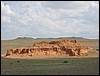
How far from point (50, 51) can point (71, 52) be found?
268 inches

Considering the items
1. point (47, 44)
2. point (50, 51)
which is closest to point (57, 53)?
point (50, 51)

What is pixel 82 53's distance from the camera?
97188 mm

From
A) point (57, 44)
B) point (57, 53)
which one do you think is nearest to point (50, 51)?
point (57, 53)

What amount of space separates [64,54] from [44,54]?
241 inches

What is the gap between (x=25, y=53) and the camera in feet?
326

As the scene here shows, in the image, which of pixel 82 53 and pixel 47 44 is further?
pixel 47 44

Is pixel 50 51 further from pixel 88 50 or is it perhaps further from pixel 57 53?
pixel 88 50

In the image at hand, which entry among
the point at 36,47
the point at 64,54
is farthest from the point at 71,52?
the point at 36,47

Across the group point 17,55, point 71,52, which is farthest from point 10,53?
point 71,52

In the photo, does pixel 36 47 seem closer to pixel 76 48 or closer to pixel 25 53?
pixel 25 53

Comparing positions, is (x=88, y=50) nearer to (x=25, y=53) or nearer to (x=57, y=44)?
(x=57, y=44)

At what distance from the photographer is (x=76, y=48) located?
10012cm

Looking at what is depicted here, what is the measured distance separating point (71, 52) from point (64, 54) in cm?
283

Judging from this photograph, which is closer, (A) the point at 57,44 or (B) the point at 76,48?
(B) the point at 76,48
